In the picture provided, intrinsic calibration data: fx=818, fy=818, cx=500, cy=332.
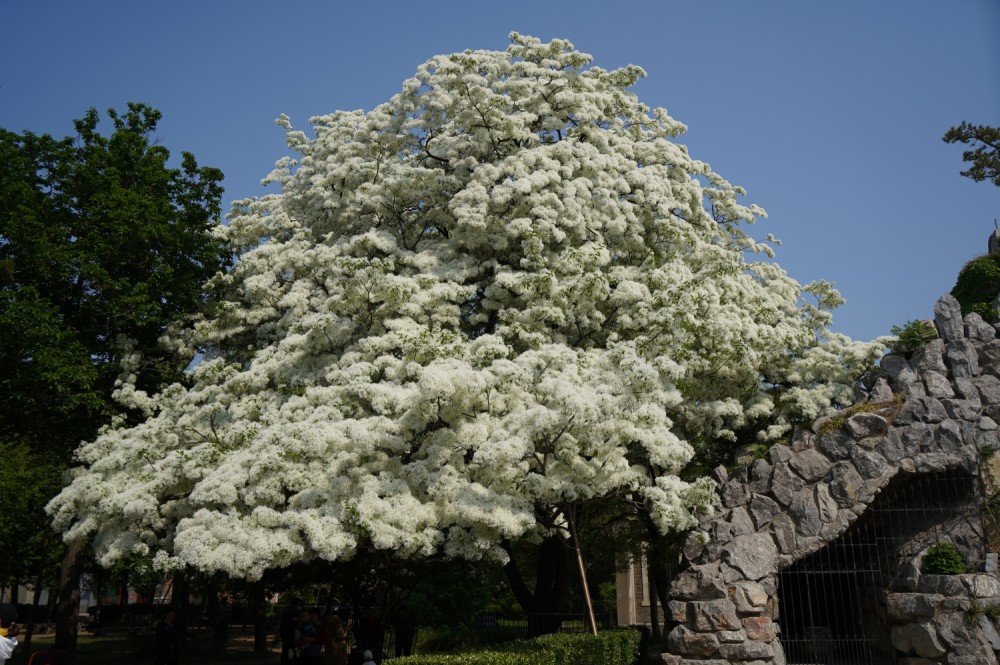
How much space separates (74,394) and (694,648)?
560 inches

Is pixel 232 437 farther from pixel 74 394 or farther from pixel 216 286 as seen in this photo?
pixel 216 286

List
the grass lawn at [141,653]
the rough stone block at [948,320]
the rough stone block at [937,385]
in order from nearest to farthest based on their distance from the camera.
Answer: the rough stone block at [937,385]
the rough stone block at [948,320]
the grass lawn at [141,653]

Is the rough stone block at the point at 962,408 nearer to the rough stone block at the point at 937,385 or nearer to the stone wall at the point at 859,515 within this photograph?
the stone wall at the point at 859,515

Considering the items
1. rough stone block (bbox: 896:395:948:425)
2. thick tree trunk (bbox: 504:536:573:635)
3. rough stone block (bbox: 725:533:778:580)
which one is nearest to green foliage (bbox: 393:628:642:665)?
thick tree trunk (bbox: 504:536:573:635)

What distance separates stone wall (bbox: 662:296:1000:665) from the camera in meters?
14.7

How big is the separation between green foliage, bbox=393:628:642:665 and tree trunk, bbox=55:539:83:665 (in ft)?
36.8

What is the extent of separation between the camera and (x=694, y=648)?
580 inches

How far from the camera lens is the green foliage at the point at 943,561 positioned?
15.2 metres

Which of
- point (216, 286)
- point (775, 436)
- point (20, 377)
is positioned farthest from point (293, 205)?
point (775, 436)

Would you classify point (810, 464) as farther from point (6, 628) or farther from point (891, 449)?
point (6, 628)

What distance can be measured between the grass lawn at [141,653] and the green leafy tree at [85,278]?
612cm

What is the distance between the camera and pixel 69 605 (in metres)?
18.6

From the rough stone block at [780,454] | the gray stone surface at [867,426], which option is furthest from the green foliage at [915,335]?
the rough stone block at [780,454]

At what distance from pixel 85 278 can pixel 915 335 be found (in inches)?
743
